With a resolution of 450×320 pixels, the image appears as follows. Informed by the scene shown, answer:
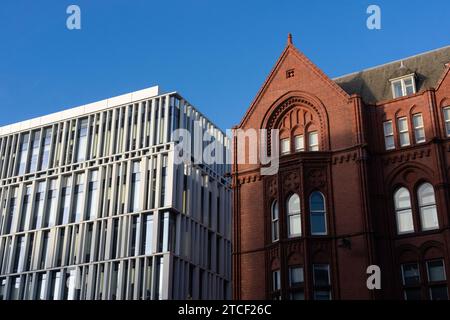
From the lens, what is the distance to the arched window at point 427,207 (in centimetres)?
3288

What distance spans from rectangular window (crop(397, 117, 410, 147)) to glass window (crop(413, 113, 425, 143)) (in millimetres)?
471

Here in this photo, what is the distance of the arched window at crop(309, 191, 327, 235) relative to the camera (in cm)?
3419

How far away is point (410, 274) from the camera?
3247 cm

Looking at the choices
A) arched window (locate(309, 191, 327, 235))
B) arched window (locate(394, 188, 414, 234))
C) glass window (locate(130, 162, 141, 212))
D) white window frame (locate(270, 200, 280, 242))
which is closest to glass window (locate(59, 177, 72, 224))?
glass window (locate(130, 162, 141, 212))

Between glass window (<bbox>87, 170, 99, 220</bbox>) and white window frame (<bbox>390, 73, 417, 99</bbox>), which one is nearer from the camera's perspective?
white window frame (<bbox>390, 73, 417, 99</bbox>)

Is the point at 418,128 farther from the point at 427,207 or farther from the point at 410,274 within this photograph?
the point at 410,274

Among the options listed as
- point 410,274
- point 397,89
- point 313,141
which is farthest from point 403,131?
point 410,274

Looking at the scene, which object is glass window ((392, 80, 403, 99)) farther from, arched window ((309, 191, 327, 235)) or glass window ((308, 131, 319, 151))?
arched window ((309, 191, 327, 235))

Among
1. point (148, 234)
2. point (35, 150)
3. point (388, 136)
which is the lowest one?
point (388, 136)

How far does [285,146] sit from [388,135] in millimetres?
5857

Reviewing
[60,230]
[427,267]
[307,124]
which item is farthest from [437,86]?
[60,230]

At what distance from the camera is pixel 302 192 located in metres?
34.8

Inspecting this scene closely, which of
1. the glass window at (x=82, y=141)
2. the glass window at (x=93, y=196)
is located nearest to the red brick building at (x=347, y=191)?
the glass window at (x=93, y=196)

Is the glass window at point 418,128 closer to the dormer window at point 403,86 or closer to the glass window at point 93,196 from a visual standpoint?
the dormer window at point 403,86
